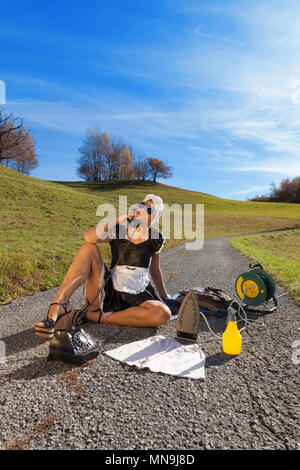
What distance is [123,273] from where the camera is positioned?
3.98 metres

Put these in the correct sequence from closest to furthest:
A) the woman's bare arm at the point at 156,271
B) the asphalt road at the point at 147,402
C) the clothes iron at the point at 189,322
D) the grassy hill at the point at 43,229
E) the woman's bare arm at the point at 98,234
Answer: the asphalt road at the point at 147,402, the clothes iron at the point at 189,322, the woman's bare arm at the point at 98,234, the woman's bare arm at the point at 156,271, the grassy hill at the point at 43,229

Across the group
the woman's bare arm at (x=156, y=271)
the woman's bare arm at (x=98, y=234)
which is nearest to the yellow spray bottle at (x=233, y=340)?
the woman's bare arm at (x=156, y=271)

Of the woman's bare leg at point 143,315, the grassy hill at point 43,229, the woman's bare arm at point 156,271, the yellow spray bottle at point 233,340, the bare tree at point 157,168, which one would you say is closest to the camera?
the yellow spray bottle at point 233,340

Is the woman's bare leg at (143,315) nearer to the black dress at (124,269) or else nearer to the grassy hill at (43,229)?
the black dress at (124,269)

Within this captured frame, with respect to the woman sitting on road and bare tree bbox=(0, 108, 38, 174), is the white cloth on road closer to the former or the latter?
the woman sitting on road

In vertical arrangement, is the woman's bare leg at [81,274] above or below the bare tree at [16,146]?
below

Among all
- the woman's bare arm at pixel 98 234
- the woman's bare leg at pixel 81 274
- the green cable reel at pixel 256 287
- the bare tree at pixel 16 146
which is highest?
the bare tree at pixel 16 146

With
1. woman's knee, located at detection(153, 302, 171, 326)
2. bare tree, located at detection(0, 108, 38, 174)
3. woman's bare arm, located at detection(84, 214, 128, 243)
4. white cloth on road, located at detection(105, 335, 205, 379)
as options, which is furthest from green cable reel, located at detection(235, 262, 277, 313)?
bare tree, located at detection(0, 108, 38, 174)

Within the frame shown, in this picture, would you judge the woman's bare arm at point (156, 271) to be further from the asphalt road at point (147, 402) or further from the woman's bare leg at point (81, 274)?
the asphalt road at point (147, 402)

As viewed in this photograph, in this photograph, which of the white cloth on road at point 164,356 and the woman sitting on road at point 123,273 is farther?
the woman sitting on road at point 123,273

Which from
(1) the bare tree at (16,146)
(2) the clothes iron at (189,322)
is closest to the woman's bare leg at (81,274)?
(2) the clothes iron at (189,322)

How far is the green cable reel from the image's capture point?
4715mm

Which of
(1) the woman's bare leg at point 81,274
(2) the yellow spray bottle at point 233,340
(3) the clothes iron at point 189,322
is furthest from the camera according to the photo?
(3) the clothes iron at point 189,322

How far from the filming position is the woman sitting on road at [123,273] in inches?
148
